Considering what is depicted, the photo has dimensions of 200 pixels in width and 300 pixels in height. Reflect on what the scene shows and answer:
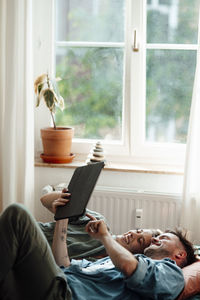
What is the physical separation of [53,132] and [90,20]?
798mm

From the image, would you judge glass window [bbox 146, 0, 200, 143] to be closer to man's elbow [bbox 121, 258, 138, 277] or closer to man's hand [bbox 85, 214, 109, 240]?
man's hand [bbox 85, 214, 109, 240]

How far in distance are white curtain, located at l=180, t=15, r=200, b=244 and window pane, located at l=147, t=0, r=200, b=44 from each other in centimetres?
34

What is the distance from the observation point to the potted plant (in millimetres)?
2873

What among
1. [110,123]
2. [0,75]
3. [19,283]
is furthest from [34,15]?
[19,283]

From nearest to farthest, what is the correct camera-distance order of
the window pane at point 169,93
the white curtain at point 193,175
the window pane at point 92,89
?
the white curtain at point 193,175 → the window pane at point 169,93 → the window pane at point 92,89

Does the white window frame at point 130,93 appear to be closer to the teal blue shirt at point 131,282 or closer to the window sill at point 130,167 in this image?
the window sill at point 130,167

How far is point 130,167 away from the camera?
9.72ft

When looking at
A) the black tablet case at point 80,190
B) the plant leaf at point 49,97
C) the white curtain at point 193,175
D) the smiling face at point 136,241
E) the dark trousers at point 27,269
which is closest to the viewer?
the dark trousers at point 27,269

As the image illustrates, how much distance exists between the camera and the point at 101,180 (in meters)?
2.97

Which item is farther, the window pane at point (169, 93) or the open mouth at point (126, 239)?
the window pane at point (169, 93)

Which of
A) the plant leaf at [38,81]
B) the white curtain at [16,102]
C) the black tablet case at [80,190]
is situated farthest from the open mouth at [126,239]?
the plant leaf at [38,81]

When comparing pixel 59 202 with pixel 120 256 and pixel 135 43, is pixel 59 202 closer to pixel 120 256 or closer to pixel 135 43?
pixel 120 256

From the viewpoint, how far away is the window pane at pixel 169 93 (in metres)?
2.97

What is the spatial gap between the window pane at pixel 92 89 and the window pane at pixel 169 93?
21 cm
